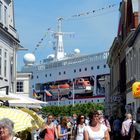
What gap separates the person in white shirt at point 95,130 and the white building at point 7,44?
28147mm

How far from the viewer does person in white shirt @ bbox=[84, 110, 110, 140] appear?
10.8 meters

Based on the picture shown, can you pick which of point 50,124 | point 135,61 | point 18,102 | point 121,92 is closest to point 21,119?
point 50,124

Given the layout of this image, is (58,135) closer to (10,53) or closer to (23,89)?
(10,53)

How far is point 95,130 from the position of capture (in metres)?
10.9

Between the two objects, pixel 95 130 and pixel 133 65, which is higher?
pixel 133 65

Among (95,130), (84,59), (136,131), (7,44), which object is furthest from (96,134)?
(84,59)

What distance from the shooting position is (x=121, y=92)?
53.9 m

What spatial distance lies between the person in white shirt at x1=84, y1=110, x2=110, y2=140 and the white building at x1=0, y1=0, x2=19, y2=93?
92.3 ft

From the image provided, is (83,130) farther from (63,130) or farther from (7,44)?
(7,44)

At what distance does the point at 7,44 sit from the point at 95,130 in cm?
3173

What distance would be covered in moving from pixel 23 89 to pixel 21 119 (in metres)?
83.5

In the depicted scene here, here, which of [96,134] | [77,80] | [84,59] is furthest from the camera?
[84,59]

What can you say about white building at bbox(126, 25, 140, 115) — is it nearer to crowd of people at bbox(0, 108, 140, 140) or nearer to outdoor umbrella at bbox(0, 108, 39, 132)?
crowd of people at bbox(0, 108, 140, 140)

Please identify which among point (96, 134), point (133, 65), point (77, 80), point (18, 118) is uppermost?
point (77, 80)
